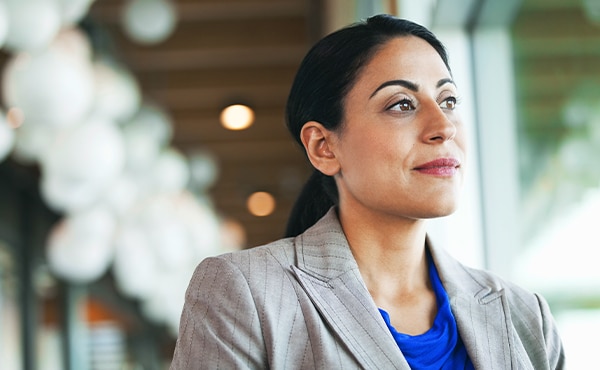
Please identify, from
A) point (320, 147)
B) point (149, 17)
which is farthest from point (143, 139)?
point (320, 147)

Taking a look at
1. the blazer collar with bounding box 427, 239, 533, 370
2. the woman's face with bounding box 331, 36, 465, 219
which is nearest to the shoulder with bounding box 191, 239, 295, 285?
the woman's face with bounding box 331, 36, 465, 219

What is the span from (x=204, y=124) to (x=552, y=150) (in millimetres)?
6437

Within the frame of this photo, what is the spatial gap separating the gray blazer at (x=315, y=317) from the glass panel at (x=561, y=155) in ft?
1.36

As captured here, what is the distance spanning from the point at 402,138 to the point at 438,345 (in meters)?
0.33

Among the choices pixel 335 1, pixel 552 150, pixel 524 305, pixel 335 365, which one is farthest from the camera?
pixel 335 1

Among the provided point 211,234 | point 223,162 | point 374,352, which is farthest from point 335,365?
point 223,162

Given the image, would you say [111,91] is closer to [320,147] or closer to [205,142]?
[320,147]

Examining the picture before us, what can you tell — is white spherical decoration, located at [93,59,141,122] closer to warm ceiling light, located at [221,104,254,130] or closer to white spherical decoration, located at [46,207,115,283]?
white spherical decoration, located at [46,207,115,283]

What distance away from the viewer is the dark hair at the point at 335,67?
1.79 metres

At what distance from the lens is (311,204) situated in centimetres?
201

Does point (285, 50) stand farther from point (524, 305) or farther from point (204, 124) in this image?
point (524, 305)

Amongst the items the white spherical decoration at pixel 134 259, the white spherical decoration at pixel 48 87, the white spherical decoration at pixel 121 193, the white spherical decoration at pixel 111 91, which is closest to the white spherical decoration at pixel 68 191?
the white spherical decoration at pixel 111 91

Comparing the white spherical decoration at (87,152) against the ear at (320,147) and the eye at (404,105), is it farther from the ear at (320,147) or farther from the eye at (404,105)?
the eye at (404,105)

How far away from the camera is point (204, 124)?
8680 mm
